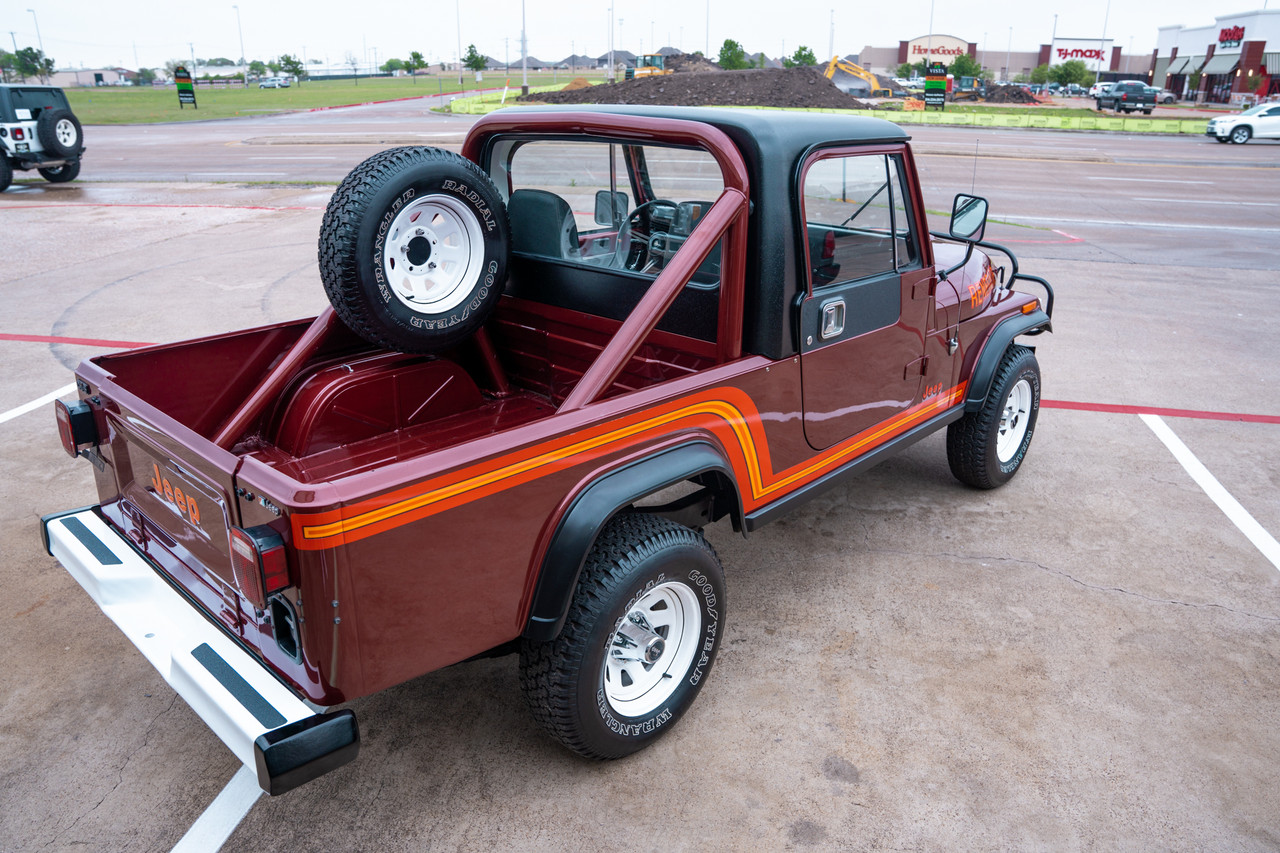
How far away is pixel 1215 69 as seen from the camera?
2488 inches

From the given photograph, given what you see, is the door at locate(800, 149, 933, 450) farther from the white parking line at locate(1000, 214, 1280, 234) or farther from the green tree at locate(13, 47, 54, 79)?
the green tree at locate(13, 47, 54, 79)

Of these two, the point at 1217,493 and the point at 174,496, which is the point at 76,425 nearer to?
the point at 174,496

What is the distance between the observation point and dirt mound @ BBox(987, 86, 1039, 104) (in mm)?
55062

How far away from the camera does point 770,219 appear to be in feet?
10.2

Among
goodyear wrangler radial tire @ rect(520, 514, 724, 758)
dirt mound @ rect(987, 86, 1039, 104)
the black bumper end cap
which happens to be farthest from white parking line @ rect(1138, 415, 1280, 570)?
dirt mound @ rect(987, 86, 1039, 104)

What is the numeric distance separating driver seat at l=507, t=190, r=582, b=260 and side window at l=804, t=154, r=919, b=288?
1.04 metres

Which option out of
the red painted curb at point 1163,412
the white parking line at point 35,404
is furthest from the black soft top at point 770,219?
the white parking line at point 35,404

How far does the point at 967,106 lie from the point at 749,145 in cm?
5125

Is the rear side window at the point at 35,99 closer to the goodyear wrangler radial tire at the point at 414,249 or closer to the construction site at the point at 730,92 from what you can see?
the goodyear wrangler radial tire at the point at 414,249

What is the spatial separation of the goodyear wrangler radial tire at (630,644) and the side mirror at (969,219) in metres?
2.14

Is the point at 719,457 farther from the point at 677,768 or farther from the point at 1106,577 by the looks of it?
the point at 1106,577

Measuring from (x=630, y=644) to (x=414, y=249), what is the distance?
1631 mm

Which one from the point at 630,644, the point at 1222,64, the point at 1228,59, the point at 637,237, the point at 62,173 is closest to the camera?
the point at 630,644

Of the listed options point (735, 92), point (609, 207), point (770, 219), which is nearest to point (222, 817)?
point (770, 219)
